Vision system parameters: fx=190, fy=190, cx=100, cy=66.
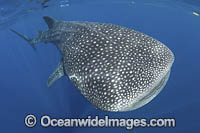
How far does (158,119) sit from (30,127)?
3.16 meters

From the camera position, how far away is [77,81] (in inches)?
120

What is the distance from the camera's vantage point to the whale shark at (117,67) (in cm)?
254

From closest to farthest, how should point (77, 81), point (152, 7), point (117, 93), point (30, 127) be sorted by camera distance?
point (117, 93) → point (77, 81) → point (30, 127) → point (152, 7)

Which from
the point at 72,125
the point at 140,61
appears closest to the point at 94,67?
the point at 140,61

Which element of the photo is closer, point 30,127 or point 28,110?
point 30,127

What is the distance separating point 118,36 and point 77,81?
102 centimetres

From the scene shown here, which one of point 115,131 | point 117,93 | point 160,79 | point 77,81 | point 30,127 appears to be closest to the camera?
point 117,93

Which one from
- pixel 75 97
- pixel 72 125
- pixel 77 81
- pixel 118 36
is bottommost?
pixel 72 125

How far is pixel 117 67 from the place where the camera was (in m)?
2.69

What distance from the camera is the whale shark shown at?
8.33 ft
